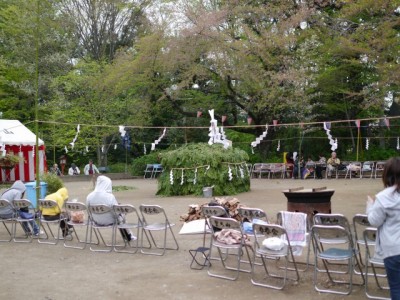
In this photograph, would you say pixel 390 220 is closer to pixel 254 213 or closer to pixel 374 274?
pixel 374 274

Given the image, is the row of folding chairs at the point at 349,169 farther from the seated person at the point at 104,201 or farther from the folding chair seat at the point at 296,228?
the folding chair seat at the point at 296,228

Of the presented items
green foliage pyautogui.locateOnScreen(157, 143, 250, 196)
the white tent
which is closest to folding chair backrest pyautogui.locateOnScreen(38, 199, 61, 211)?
green foliage pyautogui.locateOnScreen(157, 143, 250, 196)

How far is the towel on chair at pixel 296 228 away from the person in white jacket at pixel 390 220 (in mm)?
1841

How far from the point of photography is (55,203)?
8.17 metres

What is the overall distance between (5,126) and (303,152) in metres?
17.2

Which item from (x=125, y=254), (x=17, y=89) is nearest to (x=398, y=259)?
(x=125, y=254)

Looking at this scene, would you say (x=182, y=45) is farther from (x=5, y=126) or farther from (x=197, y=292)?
(x=197, y=292)

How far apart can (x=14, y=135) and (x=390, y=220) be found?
19182 millimetres

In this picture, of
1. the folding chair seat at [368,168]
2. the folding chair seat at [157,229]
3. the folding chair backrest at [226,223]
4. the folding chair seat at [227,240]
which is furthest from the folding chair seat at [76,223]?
the folding chair seat at [368,168]

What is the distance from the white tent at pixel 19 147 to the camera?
2007 cm

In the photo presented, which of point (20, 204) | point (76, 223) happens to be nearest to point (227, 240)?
point (76, 223)

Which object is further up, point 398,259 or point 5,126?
point 5,126

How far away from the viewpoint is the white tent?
790 inches

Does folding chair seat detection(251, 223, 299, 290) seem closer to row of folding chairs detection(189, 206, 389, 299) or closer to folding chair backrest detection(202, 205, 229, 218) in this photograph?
row of folding chairs detection(189, 206, 389, 299)
